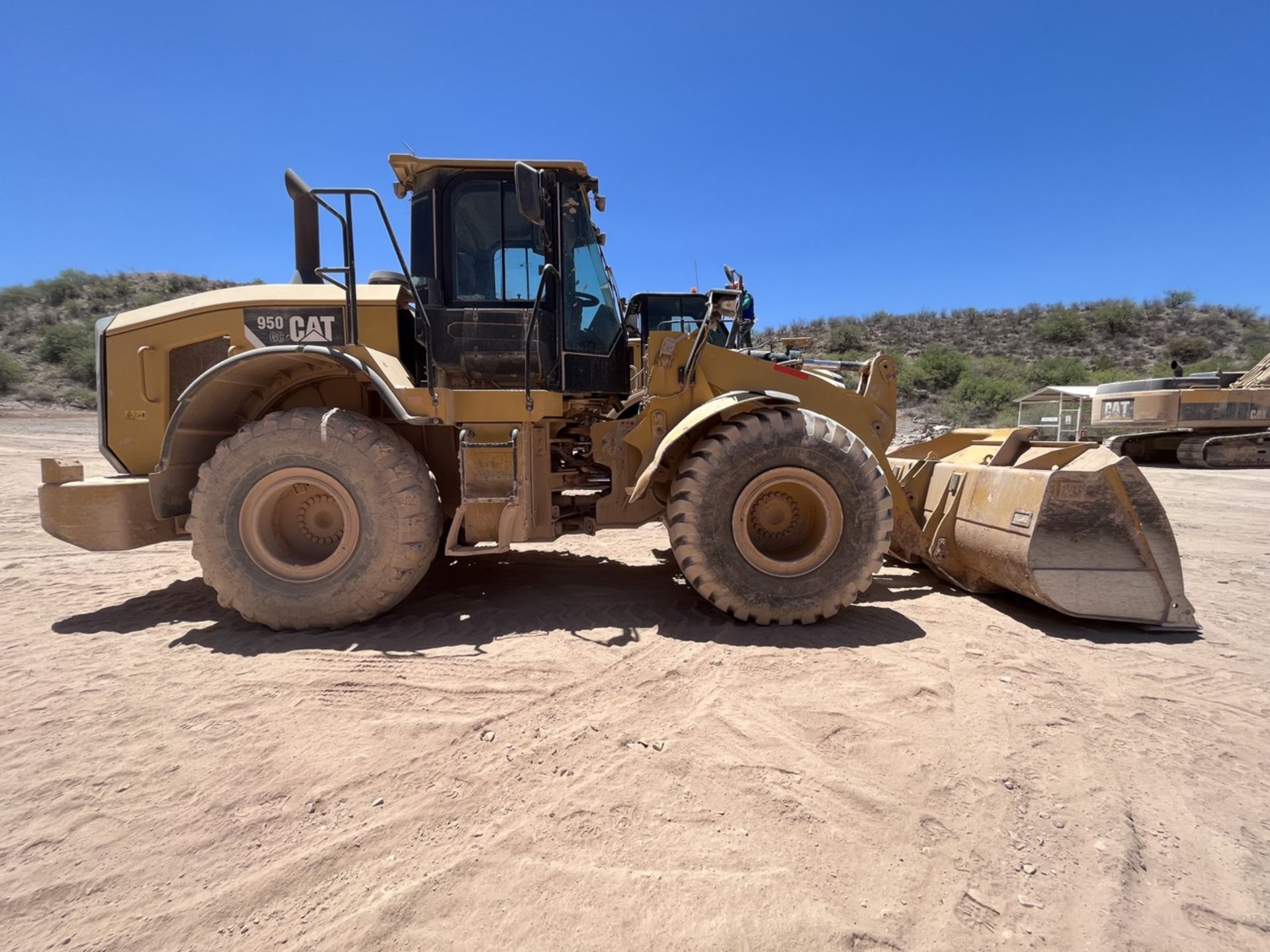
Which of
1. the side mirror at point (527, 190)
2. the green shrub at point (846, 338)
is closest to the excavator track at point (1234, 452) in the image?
the side mirror at point (527, 190)

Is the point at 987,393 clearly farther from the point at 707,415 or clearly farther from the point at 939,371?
the point at 707,415

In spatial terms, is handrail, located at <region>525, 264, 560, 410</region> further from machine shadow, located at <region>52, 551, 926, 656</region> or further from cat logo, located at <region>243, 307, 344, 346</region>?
machine shadow, located at <region>52, 551, 926, 656</region>

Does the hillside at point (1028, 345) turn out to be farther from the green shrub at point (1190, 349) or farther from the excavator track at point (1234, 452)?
the excavator track at point (1234, 452)

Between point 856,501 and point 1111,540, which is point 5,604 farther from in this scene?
point 1111,540

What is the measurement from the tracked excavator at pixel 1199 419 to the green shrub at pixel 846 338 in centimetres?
2135

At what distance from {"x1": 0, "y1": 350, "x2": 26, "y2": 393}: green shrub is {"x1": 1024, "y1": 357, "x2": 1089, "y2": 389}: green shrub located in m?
Answer: 44.5

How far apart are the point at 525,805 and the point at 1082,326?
138 ft

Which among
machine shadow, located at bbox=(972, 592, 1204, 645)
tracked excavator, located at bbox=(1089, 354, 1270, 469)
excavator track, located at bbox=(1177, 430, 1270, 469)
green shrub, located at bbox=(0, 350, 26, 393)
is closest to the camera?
machine shadow, located at bbox=(972, 592, 1204, 645)

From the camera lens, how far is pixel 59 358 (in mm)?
30656

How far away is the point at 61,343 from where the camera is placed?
3069cm

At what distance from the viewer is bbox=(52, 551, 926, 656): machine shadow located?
3414mm

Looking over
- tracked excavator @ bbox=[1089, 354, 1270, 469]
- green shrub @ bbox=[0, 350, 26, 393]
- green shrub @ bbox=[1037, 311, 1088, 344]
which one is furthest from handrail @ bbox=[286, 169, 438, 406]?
green shrub @ bbox=[1037, 311, 1088, 344]

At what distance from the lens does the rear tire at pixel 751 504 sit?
3.63m

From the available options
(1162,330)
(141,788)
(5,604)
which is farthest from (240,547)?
(1162,330)
